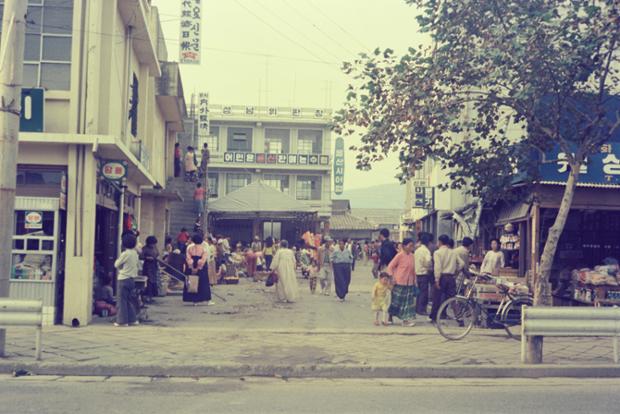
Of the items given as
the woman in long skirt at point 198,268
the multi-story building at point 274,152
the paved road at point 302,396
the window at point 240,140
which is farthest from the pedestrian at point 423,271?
the window at point 240,140

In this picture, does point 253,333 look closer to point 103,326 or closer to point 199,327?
point 199,327

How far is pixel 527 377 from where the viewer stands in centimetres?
892

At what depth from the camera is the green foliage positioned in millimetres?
9414

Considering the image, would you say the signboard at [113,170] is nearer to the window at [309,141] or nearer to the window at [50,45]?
the window at [50,45]

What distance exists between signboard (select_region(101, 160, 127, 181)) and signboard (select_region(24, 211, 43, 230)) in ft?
4.96

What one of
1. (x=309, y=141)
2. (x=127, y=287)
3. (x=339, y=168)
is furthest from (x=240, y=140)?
(x=127, y=287)

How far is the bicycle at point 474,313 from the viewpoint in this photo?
11.4 metres

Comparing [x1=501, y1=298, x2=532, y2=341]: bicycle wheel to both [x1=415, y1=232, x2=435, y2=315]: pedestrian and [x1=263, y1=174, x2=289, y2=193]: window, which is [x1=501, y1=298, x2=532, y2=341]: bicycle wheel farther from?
[x1=263, y1=174, x2=289, y2=193]: window

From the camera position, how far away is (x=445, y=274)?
13.6 metres

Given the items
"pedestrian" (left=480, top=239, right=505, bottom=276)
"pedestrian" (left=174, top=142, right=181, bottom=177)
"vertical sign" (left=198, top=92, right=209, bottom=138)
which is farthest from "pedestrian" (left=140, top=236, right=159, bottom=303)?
"vertical sign" (left=198, top=92, right=209, bottom=138)

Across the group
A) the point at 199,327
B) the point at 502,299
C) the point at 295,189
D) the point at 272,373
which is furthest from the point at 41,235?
the point at 295,189

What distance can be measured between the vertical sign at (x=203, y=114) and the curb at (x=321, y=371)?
32.5 metres

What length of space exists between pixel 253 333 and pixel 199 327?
123 centimetres

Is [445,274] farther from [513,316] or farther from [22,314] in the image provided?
[22,314]
